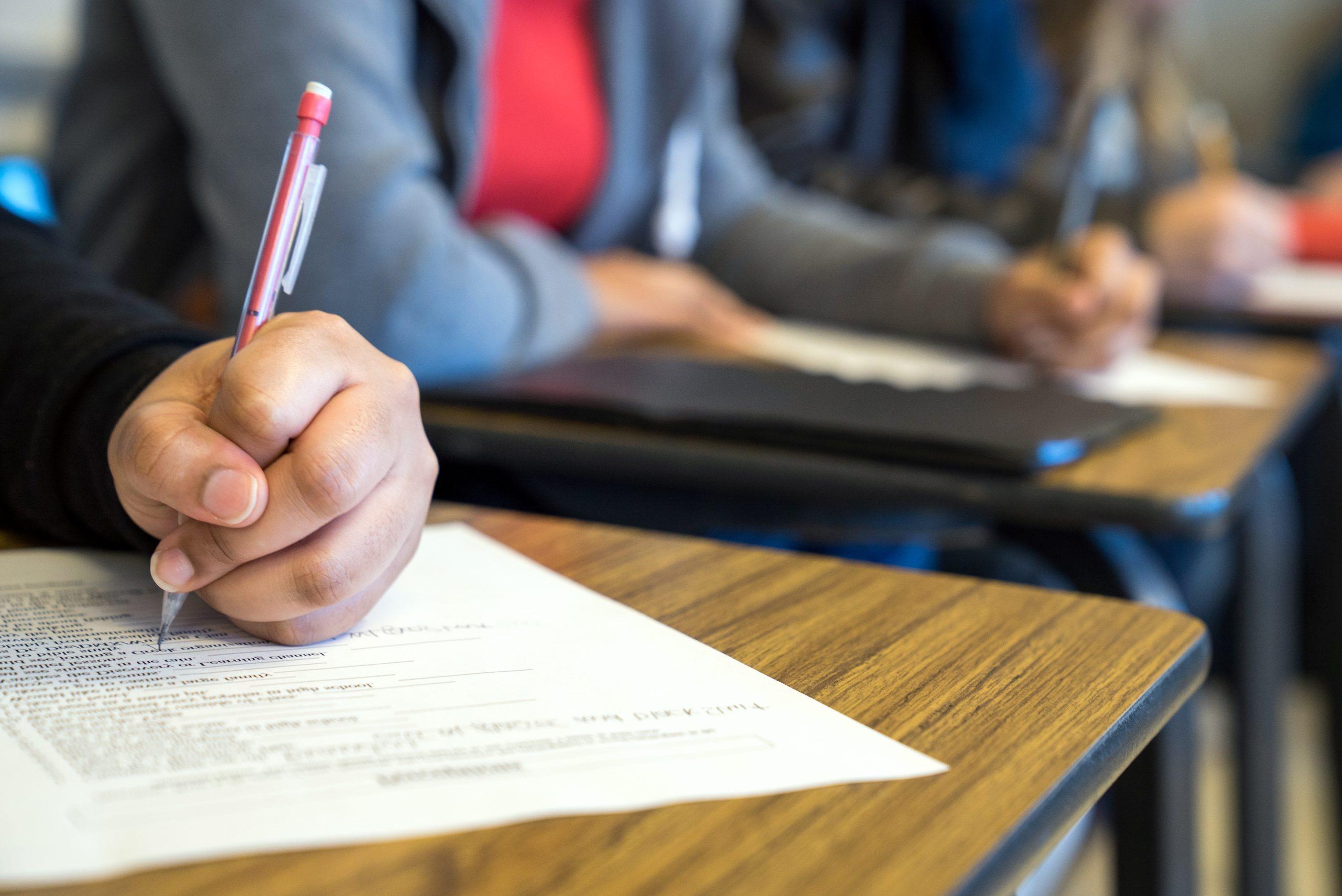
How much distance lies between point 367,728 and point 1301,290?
1.42m

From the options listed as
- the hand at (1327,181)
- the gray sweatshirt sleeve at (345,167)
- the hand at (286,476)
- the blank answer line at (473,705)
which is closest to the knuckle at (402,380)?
the hand at (286,476)

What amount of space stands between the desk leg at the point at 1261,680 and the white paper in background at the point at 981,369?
3.8 inches

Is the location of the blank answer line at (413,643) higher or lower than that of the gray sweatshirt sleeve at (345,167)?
lower

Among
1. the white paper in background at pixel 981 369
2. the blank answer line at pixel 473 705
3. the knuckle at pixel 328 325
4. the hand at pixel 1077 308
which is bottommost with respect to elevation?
the white paper in background at pixel 981 369

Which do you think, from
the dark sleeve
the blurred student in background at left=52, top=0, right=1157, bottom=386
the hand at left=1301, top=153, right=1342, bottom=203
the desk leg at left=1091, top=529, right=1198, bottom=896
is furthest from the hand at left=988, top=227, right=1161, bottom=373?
the hand at left=1301, top=153, right=1342, bottom=203

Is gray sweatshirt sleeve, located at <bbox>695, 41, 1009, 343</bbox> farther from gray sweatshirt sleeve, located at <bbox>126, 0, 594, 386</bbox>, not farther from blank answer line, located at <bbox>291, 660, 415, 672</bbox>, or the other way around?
blank answer line, located at <bbox>291, 660, 415, 672</bbox>

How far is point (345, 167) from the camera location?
2.43ft

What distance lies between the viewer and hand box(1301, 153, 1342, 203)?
6.99ft

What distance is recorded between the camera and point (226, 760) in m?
0.27

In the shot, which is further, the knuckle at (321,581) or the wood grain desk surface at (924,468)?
the wood grain desk surface at (924,468)

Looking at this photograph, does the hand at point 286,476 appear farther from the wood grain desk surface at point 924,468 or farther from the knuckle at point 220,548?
the wood grain desk surface at point 924,468

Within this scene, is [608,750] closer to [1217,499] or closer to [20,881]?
[20,881]

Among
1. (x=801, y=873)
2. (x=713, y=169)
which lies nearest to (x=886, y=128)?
(x=713, y=169)

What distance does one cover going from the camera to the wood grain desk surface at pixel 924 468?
0.54 meters
